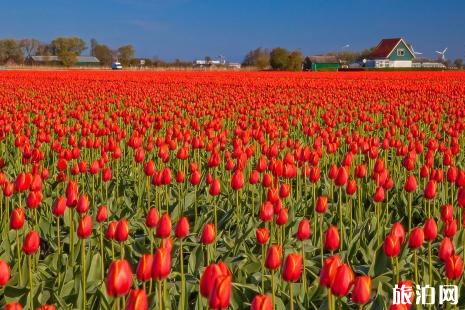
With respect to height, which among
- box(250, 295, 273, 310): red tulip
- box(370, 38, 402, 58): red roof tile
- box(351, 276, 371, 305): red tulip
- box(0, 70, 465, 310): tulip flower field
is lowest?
box(0, 70, 465, 310): tulip flower field

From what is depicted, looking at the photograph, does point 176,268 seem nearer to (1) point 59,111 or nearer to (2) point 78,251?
(2) point 78,251

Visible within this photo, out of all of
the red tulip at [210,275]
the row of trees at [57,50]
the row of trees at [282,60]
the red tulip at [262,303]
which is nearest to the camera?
the red tulip at [262,303]

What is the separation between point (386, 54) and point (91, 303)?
9200 cm

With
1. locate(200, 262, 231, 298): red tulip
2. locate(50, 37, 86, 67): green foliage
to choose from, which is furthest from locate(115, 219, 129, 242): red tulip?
locate(50, 37, 86, 67): green foliage

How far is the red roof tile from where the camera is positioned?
90188 millimetres

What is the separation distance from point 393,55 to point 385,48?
83.9 inches

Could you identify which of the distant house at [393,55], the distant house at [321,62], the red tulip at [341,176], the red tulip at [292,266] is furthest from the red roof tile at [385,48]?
the red tulip at [292,266]

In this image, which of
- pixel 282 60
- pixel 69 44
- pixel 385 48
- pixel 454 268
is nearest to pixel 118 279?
pixel 454 268

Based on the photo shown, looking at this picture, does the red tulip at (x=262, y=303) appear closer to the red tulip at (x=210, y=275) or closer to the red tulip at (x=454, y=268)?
the red tulip at (x=210, y=275)

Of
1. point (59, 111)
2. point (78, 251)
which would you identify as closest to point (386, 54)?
point (59, 111)

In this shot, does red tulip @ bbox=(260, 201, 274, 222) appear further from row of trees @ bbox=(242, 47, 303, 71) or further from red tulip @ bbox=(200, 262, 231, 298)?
row of trees @ bbox=(242, 47, 303, 71)

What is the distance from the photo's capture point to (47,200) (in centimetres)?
521

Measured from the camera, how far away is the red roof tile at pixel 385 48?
296 ft

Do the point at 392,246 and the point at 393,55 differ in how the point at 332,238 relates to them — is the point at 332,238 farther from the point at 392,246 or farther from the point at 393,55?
the point at 393,55
